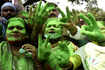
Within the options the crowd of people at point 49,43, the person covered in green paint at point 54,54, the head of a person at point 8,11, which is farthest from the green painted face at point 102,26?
the head of a person at point 8,11

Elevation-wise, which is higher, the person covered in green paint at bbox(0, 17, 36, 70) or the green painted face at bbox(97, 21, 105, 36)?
the green painted face at bbox(97, 21, 105, 36)

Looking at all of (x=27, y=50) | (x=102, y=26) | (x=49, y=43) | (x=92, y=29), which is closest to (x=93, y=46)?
(x=92, y=29)

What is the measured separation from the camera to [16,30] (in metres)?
2.23

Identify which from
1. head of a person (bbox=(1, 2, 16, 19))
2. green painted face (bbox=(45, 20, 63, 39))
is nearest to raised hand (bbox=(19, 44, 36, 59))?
green painted face (bbox=(45, 20, 63, 39))

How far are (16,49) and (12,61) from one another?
0.12 m

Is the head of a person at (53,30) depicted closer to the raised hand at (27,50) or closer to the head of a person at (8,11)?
the raised hand at (27,50)

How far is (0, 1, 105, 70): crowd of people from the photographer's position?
1984mm

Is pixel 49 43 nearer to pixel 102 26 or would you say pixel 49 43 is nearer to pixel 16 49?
pixel 16 49

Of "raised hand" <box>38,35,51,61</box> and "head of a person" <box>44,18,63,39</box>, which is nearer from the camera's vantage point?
"raised hand" <box>38,35,51,61</box>

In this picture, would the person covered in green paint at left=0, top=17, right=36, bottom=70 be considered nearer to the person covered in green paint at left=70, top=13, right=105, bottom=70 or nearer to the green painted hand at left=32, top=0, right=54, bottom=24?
the green painted hand at left=32, top=0, right=54, bottom=24

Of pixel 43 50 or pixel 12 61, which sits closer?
pixel 43 50

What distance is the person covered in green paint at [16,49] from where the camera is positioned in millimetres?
2195

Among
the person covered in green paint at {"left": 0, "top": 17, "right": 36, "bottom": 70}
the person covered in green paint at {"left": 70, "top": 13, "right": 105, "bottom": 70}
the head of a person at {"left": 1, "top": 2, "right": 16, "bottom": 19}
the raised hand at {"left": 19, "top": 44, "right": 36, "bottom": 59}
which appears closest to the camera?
the person covered in green paint at {"left": 70, "top": 13, "right": 105, "bottom": 70}

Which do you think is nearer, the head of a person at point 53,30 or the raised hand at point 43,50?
the raised hand at point 43,50
